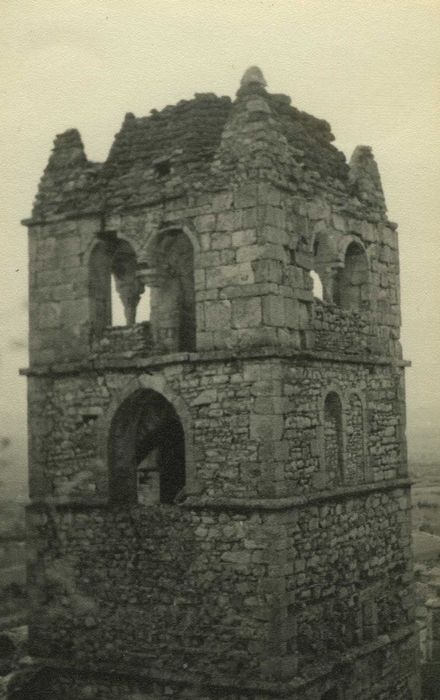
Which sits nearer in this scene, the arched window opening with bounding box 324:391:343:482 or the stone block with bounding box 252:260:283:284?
the stone block with bounding box 252:260:283:284

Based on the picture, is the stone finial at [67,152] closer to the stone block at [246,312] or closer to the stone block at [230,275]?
the stone block at [230,275]

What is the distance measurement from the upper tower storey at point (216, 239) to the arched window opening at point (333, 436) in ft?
2.54

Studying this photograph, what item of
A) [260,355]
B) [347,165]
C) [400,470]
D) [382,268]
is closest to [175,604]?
[260,355]

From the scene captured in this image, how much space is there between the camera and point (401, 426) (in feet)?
44.7

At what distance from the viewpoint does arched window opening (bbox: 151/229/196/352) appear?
11.8 metres

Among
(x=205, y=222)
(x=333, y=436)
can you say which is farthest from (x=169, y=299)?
(x=333, y=436)

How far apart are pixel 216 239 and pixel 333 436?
→ 315 cm

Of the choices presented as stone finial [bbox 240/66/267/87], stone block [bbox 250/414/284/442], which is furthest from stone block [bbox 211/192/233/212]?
stone block [bbox 250/414/284/442]

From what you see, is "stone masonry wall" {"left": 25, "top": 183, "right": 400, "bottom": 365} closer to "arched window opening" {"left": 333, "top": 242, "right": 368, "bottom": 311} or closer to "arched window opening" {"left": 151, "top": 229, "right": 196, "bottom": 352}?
"arched window opening" {"left": 333, "top": 242, "right": 368, "bottom": 311}

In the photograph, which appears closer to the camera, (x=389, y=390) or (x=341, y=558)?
(x=341, y=558)

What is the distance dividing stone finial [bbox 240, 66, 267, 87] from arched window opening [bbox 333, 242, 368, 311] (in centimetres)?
291

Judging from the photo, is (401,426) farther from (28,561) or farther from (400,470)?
(28,561)

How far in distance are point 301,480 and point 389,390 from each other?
2988 millimetres

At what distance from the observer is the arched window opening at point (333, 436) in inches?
467
